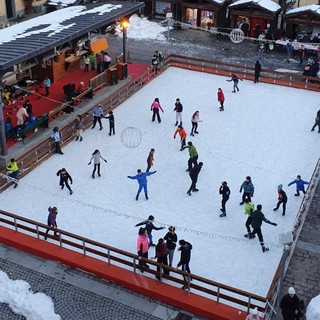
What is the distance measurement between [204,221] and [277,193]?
307 cm

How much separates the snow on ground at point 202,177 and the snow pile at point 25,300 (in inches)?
116

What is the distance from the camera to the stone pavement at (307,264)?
1467cm

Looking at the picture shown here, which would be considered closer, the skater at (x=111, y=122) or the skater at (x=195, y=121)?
the skater at (x=195, y=121)

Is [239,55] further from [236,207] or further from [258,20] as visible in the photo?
[236,207]

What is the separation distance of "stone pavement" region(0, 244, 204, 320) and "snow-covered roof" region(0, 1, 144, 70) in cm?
693

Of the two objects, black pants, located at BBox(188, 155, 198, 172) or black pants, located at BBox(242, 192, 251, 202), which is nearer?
black pants, located at BBox(242, 192, 251, 202)

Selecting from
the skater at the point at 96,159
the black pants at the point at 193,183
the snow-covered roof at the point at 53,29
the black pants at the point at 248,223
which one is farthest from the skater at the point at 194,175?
the snow-covered roof at the point at 53,29

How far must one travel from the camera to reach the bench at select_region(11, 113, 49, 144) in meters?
21.7

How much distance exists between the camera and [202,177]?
19984 mm

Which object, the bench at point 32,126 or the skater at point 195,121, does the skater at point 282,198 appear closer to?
the skater at point 195,121

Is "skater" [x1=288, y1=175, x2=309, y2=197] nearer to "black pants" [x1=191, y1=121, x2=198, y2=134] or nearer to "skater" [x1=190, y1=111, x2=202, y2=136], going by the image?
"skater" [x1=190, y1=111, x2=202, y2=136]

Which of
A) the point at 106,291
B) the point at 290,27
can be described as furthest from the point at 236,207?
the point at 290,27

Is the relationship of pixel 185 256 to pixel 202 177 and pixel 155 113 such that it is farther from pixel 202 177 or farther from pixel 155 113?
pixel 155 113

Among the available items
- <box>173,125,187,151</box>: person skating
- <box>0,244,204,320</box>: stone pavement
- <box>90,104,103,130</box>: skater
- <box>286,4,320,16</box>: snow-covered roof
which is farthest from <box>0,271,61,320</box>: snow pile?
<box>286,4,320,16</box>: snow-covered roof
